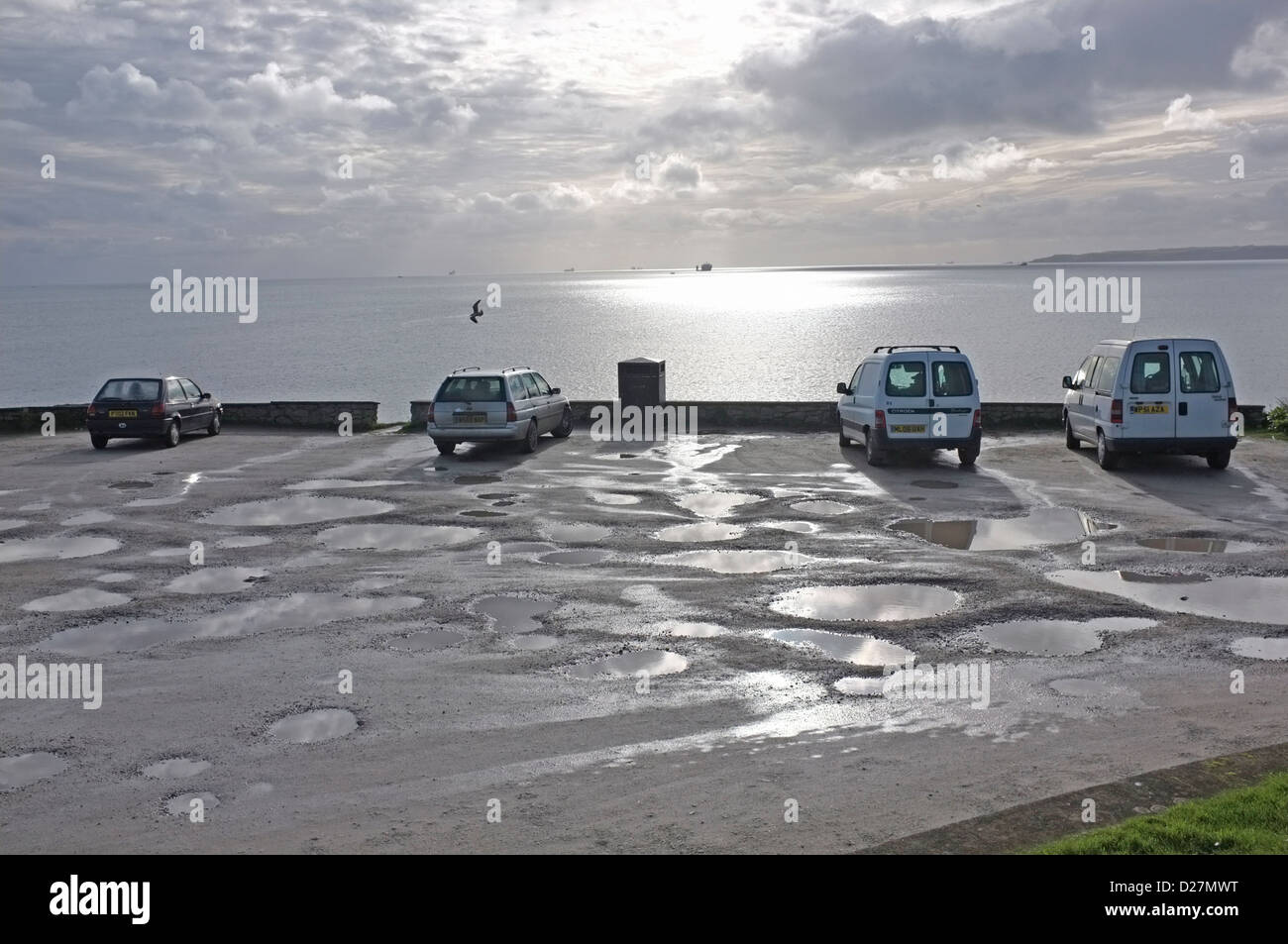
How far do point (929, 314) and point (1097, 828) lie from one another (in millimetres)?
158674

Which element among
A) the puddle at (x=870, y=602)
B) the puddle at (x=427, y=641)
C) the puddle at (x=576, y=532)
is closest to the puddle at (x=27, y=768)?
the puddle at (x=427, y=641)

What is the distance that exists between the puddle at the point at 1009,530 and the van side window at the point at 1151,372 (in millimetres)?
4146

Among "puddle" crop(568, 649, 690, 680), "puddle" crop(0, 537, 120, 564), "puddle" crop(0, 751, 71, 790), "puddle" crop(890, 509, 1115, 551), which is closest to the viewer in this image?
"puddle" crop(0, 751, 71, 790)

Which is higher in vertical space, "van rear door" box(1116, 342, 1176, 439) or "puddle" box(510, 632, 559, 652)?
"van rear door" box(1116, 342, 1176, 439)

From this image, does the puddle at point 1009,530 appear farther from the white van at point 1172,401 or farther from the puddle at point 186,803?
the puddle at point 186,803

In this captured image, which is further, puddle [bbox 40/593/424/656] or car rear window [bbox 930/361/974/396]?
car rear window [bbox 930/361/974/396]

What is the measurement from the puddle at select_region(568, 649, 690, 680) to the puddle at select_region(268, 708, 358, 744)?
182 cm

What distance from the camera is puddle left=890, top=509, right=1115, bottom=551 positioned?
45.1ft

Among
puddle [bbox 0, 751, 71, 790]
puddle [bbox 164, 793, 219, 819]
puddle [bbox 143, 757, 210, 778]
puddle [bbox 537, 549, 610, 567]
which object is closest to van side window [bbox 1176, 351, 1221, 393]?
puddle [bbox 537, 549, 610, 567]

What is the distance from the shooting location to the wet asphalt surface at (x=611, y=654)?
6.64 m

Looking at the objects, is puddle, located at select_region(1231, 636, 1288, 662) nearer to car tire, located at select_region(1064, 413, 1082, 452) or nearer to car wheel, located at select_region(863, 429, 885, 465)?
car wheel, located at select_region(863, 429, 885, 465)

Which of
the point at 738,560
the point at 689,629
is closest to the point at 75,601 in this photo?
the point at 689,629

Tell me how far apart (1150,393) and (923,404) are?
3.56m
